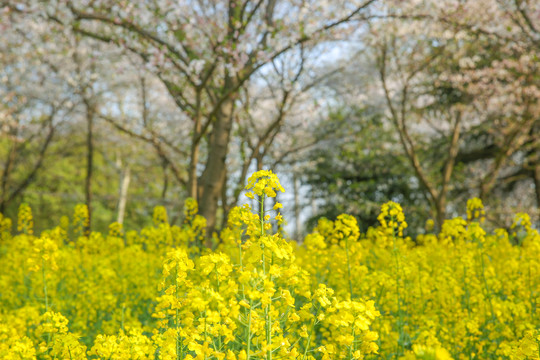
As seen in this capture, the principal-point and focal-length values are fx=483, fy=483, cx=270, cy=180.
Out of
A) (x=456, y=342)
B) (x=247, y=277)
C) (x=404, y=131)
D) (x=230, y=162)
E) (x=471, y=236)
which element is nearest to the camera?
(x=247, y=277)

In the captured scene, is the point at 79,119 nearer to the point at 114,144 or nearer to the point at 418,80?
the point at 114,144

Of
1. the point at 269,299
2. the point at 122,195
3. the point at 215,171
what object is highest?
the point at 122,195

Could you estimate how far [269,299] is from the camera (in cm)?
195

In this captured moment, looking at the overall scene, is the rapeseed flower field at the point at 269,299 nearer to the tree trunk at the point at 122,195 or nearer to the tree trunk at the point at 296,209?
the tree trunk at the point at 296,209

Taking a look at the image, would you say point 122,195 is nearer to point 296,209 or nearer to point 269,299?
point 296,209

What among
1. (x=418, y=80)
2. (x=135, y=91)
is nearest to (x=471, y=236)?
(x=418, y=80)

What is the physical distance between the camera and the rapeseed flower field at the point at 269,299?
81.5 inches

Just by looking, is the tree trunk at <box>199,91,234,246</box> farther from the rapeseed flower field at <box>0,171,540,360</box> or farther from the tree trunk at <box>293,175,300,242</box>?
the tree trunk at <box>293,175,300,242</box>

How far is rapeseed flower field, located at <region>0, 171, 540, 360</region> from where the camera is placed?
81.5 inches

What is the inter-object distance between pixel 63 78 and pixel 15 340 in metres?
13.1

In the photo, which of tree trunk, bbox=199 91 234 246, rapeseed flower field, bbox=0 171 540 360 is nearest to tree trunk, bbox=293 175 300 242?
tree trunk, bbox=199 91 234 246

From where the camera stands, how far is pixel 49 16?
692cm

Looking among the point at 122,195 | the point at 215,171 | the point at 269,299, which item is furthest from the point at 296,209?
the point at 269,299

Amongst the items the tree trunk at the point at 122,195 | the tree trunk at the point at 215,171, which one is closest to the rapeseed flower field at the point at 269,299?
the tree trunk at the point at 215,171
